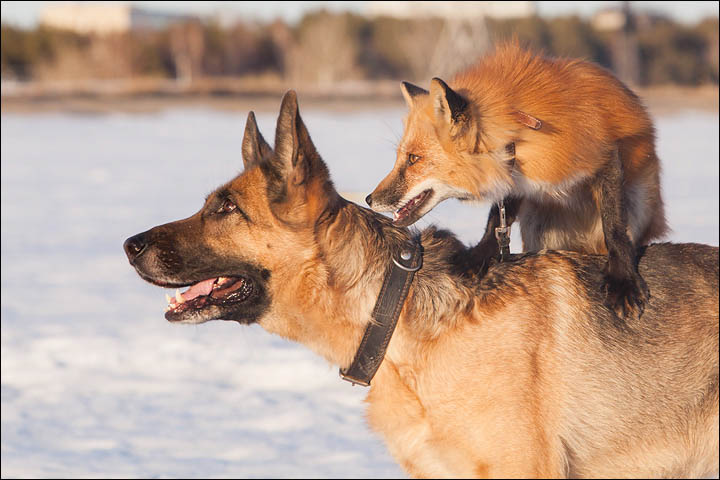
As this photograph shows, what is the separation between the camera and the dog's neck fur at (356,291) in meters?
3.65

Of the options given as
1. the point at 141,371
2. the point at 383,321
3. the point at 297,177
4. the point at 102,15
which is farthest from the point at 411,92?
the point at 102,15

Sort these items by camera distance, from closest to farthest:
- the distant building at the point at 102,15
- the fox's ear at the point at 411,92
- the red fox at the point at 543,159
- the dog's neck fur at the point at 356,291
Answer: the dog's neck fur at the point at 356,291 → the red fox at the point at 543,159 → the fox's ear at the point at 411,92 → the distant building at the point at 102,15

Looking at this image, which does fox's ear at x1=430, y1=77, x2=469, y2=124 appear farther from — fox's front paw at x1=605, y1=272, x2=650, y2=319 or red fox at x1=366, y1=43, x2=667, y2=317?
fox's front paw at x1=605, y1=272, x2=650, y2=319

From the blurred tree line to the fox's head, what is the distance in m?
35.4

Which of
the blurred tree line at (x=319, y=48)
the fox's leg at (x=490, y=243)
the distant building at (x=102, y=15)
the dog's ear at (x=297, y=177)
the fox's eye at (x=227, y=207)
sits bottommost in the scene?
the fox's leg at (x=490, y=243)

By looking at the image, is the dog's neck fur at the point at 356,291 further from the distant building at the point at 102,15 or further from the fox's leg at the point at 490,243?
the distant building at the point at 102,15

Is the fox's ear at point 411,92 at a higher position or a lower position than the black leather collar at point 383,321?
higher

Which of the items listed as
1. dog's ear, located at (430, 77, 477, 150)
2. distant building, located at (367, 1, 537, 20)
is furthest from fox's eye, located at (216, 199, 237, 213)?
distant building, located at (367, 1, 537, 20)

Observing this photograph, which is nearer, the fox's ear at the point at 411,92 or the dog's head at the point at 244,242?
the dog's head at the point at 244,242

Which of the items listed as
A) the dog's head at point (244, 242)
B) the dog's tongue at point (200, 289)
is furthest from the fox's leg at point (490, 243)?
the dog's tongue at point (200, 289)

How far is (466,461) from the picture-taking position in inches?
137

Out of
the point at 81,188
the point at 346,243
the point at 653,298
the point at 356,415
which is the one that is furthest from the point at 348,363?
the point at 81,188

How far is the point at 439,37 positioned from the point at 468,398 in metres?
44.5

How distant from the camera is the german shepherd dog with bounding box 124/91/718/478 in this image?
353 cm
